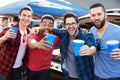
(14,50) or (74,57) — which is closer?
(74,57)

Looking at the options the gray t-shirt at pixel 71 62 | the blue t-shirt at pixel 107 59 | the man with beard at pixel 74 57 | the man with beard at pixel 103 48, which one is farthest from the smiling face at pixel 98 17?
the gray t-shirt at pixel 71 62

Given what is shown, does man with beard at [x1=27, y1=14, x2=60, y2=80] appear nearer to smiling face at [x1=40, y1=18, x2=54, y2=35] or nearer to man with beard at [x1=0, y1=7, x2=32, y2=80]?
smiling face at [x1=40, y1=18, x2=54, y2=35]

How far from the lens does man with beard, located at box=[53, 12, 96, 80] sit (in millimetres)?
3523

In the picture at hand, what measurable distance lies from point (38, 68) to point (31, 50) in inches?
11.7

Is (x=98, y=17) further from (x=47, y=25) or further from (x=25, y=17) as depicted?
(x=25, y=17)

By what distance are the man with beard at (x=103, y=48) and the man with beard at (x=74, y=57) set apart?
126mm

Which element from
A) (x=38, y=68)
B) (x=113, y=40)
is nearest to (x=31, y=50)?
(x=38, y=68)

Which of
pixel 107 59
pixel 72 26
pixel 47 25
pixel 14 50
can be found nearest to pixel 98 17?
pixel 72 26

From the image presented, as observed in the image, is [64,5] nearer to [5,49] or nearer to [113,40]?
[5,49]

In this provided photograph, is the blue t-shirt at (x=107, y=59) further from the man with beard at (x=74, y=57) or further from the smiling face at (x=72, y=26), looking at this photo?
the smiling face at (x=72, y=26)

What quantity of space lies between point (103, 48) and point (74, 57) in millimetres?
485

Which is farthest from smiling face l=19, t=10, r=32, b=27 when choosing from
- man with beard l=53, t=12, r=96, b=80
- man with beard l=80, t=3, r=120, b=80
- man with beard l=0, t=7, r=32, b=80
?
man with beard l=80, t=3, r=120, b=80

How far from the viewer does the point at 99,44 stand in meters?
3.34

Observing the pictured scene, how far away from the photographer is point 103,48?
3.31 metres
